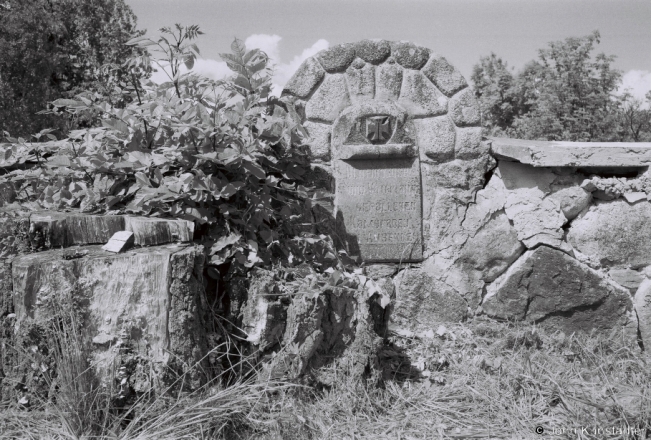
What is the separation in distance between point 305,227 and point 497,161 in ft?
4.06

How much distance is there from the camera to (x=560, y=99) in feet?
49.8

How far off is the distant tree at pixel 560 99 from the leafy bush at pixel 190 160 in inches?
504

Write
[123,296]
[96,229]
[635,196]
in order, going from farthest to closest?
[635,196] < [96,229] < [123,296]

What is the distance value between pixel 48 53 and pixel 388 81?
8710 millimetres

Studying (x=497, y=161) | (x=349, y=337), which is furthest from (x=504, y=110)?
(x=349, y=337)

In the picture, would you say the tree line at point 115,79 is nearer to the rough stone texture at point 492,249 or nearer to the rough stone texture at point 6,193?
the rough stone texture at point 6,193

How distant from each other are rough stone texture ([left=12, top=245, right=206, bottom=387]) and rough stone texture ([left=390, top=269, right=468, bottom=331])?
60.7 inches

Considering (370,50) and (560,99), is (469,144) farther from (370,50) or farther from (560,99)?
(560,99)

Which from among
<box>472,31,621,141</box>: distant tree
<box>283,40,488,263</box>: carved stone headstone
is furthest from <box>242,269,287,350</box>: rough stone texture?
<box>472,31,621,141</box>: distant tree

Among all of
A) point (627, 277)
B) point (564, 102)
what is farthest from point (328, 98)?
point (564, 102)

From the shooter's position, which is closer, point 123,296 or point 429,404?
point 123,296

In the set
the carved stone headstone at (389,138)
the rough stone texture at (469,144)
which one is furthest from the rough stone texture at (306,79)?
the rough stone texture at (469,144)

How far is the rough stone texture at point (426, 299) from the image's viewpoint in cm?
360

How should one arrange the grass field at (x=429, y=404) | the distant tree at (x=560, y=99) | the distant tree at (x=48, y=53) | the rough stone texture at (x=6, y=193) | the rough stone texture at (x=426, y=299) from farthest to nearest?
the distant tree at (x=560, y=99)
the distant tree at (x=48, y=53)
the rough stone texture at (x=426, y=299)
the rough stone texture at (x=6, y=193)
the grass field at (x=429, y=404)
